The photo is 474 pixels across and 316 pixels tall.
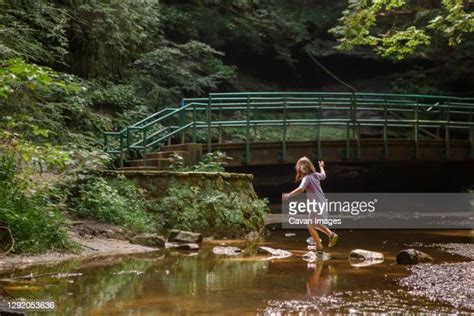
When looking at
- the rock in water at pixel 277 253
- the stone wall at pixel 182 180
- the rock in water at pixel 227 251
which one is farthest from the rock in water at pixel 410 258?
the stone wall at pixel 182 180

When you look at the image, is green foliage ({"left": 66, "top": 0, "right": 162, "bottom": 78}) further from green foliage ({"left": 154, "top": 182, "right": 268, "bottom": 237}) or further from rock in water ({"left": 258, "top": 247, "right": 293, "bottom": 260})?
rock in water ({"left": 258, "top": 247, "right": 293, "bottom": 260})

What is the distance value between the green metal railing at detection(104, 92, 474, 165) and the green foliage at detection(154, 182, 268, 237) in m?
2.63

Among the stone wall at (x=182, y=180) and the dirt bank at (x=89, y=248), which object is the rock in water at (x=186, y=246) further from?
the stone wall at (x=182, y=180)

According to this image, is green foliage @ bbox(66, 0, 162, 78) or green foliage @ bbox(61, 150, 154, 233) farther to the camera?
green foliage @ bbox(66, 0, 162, 78)

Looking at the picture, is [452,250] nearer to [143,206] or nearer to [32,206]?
[143,206]

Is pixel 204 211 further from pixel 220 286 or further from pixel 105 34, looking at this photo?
pixel 105 34

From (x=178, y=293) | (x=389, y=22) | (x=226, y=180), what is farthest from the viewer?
(x=389, y=22)

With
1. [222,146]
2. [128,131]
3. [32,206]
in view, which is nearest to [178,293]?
[32,206]

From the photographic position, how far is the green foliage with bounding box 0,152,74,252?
25.4 ft

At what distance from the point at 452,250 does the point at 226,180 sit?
5024mm

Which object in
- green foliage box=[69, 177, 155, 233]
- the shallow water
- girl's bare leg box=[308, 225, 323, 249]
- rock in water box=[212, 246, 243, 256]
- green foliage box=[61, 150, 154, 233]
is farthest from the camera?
green foliage box=[69, 177, 155, 233]

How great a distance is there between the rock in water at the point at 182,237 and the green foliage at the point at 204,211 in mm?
893

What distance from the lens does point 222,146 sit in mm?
16766

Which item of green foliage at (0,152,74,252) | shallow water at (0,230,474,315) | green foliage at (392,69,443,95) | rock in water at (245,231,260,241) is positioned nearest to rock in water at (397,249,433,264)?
shallow water at (0,230,474,315)
